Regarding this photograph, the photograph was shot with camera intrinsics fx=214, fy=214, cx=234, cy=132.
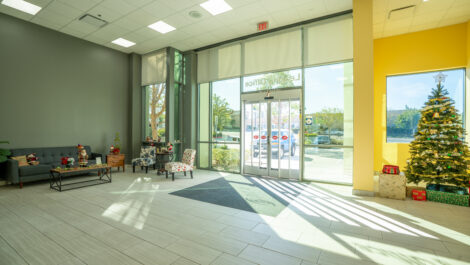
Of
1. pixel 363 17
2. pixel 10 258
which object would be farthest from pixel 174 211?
pixel 363 17

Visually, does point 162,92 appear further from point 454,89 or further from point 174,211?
point 454,89

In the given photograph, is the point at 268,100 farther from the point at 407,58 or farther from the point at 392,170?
the point at 407,58

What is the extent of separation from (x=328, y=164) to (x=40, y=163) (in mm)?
7804

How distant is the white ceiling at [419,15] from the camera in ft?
15.5

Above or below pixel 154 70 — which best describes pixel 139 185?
below

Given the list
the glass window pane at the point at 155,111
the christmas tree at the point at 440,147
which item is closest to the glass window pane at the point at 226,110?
the glass window pane at the point at 155,111

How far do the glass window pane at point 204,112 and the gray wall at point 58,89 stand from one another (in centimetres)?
291

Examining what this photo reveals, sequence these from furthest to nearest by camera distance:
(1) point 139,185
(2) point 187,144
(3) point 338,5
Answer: (2) point 187,144 → (1) point 139,185 → (3) point 338,5

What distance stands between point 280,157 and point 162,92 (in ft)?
16.5

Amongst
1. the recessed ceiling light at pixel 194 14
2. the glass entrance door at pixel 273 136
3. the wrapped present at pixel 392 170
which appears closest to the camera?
the wrapped present at pixel 392 170

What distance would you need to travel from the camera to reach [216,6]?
5160 millimetres

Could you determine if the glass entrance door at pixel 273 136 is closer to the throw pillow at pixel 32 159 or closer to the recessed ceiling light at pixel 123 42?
the recessed ceiling light at pixel 123 42

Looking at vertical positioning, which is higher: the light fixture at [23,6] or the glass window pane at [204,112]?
the light fixture at [23,6]

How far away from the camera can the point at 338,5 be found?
199 inches
